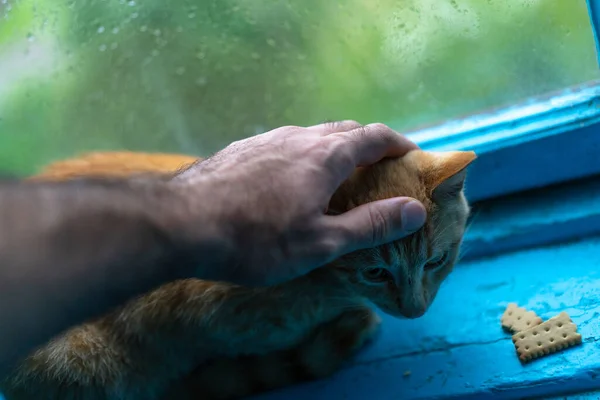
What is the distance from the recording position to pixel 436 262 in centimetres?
94

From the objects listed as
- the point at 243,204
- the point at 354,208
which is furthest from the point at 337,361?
the point at 243,204

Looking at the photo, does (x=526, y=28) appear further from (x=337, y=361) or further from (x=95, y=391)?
(x=95, y=391)

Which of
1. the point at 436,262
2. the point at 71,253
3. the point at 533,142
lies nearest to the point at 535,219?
the point at 533,142

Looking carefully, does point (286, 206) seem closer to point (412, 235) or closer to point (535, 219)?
point (412, 235)

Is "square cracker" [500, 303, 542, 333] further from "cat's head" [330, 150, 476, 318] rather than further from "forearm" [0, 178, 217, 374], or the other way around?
"forearm" [0, 178, 217, 374]

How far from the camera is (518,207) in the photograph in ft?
3.73

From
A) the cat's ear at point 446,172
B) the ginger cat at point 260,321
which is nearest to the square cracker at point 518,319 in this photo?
the ginger cat at point 260,321

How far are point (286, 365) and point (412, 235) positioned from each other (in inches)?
12.8

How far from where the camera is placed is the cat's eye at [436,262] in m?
0.93

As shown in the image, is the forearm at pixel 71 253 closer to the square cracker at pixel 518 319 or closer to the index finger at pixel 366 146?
the index finger at pixel 366 146

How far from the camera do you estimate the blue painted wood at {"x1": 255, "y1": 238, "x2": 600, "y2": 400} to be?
0.87 metres

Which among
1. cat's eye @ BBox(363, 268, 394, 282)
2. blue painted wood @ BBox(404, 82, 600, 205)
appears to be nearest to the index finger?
cat's eye @ BBox(363, 268, 394, 282)

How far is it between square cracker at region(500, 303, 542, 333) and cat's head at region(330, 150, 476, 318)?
0.12 metres

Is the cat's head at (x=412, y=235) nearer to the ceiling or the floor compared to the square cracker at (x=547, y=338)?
nearer to the ceiling
